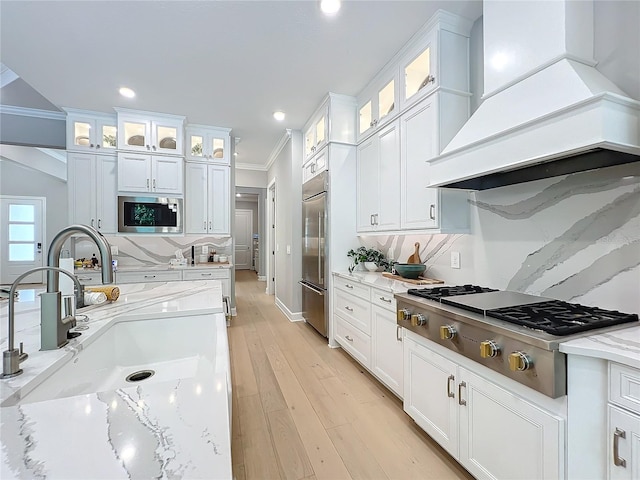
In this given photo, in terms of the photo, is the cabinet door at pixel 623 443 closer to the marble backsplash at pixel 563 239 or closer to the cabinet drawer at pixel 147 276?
the marble backsplash at pixel 563 239

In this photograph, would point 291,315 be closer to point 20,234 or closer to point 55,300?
point 55,300

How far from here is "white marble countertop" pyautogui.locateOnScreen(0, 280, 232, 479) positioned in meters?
0.46

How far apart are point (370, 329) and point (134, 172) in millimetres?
3553

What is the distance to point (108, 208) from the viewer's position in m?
3.95

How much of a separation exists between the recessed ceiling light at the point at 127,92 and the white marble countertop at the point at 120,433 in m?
3.43

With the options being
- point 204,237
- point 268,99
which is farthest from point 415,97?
point 204,237

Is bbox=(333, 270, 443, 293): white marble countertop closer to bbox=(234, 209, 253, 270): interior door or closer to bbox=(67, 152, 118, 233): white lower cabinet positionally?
bbox=(67, 152, 118, 233): white lower cabinet

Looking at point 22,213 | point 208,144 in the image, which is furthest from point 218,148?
point 22,213

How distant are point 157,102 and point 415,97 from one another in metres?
3.03

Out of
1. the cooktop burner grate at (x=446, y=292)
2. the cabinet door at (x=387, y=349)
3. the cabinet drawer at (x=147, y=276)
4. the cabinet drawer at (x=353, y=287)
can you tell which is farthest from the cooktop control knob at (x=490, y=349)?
the cabinet drawer at (x=147, y=276)

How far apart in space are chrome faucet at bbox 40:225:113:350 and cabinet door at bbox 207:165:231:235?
3.50 meters

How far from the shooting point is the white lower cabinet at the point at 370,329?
230 cm

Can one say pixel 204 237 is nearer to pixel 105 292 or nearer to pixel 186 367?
pixel 105 292

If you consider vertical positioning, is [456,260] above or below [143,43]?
below
